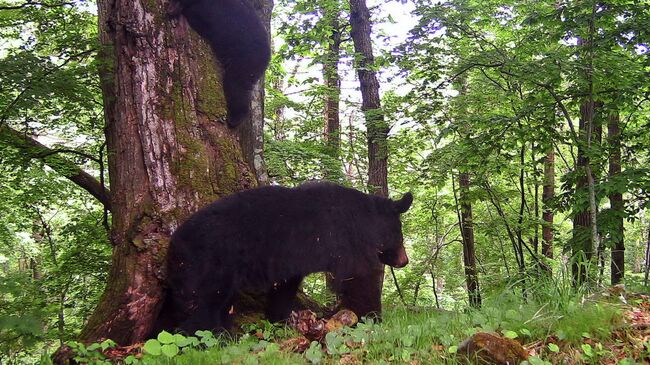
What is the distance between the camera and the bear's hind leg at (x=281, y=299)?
4.63m

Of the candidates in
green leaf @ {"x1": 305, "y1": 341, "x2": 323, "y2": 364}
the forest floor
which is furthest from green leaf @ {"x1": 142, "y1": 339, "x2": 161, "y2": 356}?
green leaf @ {"x1": 305, "y1": 341, "x2": 323, "y2": 364}

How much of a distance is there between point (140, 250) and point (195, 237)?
0.49 meters

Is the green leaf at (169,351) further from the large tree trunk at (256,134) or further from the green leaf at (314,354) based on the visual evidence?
the large tree trunk at (256,134)

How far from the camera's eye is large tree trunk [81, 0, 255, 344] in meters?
3.75

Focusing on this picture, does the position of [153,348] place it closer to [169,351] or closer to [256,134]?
[169,351]

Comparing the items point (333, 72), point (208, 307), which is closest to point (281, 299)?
point (208, 307)

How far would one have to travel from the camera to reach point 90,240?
7051mm

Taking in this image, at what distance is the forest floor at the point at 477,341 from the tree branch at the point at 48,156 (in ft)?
11.5

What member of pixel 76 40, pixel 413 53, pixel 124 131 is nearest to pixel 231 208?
pixel 124 131

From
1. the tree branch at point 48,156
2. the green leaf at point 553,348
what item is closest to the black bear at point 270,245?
the green leaf at point 553,348

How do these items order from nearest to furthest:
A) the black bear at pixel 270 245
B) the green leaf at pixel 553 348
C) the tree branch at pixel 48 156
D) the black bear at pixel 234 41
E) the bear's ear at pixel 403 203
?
the green leaf at pixel 553 348, the black bear at pixel 270 245, the black bear at pixel 234 41, the bear's ear at pixel 403 203, the tree branch at pixel 48 156

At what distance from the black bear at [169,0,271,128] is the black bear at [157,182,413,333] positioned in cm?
106

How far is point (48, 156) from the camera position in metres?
5.88

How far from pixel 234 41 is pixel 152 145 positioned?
138cm
